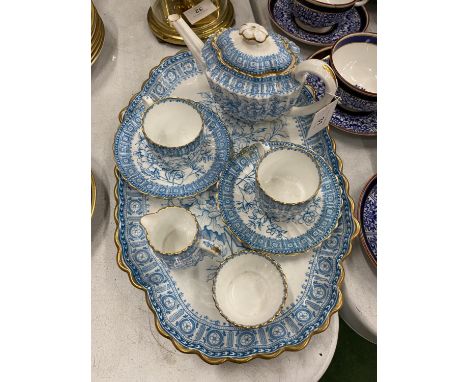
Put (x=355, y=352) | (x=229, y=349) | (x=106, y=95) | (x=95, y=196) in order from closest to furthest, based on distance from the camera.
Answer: (x=229, y=349) → (x=95, y=196) → (x=106, y=95) → (x=355, y=352)

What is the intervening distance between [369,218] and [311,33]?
18.8 inches

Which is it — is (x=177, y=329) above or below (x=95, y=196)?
below

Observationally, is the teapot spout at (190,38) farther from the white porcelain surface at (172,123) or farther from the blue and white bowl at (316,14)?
the blue and white bowl at (316,14)

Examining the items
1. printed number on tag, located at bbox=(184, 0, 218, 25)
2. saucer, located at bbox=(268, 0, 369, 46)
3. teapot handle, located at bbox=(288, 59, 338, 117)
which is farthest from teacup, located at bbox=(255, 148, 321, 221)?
printed number on tag, located at bbox=(184, 0, 218, 25)

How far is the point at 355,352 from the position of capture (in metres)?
1.09

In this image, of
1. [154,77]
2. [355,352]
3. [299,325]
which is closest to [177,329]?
[299,325]

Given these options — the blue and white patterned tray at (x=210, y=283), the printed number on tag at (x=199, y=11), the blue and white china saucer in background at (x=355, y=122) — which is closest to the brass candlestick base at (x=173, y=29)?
the printed number on tag at (x=199, y=11)

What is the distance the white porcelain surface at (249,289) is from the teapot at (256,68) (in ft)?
0.87

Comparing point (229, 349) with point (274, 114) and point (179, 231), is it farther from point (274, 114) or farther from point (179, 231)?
point (274, 114)

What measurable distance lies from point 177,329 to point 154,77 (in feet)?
1.70

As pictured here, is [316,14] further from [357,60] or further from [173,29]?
[173,29]

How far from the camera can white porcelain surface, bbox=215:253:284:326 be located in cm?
56

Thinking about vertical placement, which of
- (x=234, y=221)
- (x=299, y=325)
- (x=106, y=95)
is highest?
(x=106, y=95)

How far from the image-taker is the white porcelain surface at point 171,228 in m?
0.59
